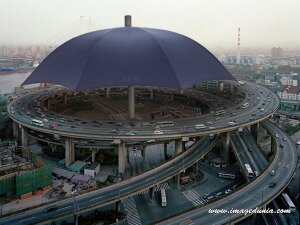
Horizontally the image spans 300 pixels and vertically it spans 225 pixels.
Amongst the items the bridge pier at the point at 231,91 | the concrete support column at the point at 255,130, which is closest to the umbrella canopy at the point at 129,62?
the concrete support column at the point at 255,130

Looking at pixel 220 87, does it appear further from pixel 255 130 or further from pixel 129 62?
pixel 129 62

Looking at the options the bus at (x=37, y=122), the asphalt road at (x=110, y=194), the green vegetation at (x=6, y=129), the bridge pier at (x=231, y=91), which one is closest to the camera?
the asphalt road at (x=110, y=194)

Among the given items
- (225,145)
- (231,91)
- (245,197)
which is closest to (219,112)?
(225,145)

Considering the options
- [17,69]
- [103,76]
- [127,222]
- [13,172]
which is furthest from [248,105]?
[17,69]

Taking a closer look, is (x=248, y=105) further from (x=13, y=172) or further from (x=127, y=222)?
(x=13, y=172)

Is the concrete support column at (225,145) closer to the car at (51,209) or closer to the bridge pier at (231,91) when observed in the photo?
the bridge pier at (231,91)

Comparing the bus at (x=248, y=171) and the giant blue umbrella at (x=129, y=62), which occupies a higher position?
the giant blue umbrella at (x=129, y=62)

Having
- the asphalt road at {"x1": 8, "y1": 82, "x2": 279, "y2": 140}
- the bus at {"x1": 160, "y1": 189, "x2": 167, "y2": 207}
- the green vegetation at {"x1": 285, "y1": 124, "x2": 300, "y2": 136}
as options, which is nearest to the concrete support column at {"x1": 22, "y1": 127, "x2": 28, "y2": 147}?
the asphalt road at {"x1": 8, "y1": 82, "x2": 279, "y2": 140}

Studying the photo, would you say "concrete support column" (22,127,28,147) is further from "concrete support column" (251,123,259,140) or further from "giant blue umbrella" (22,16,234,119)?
"concrete support column" (251,123,259,140)

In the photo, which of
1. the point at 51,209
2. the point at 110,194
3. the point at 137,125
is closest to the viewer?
the point at 51,209
